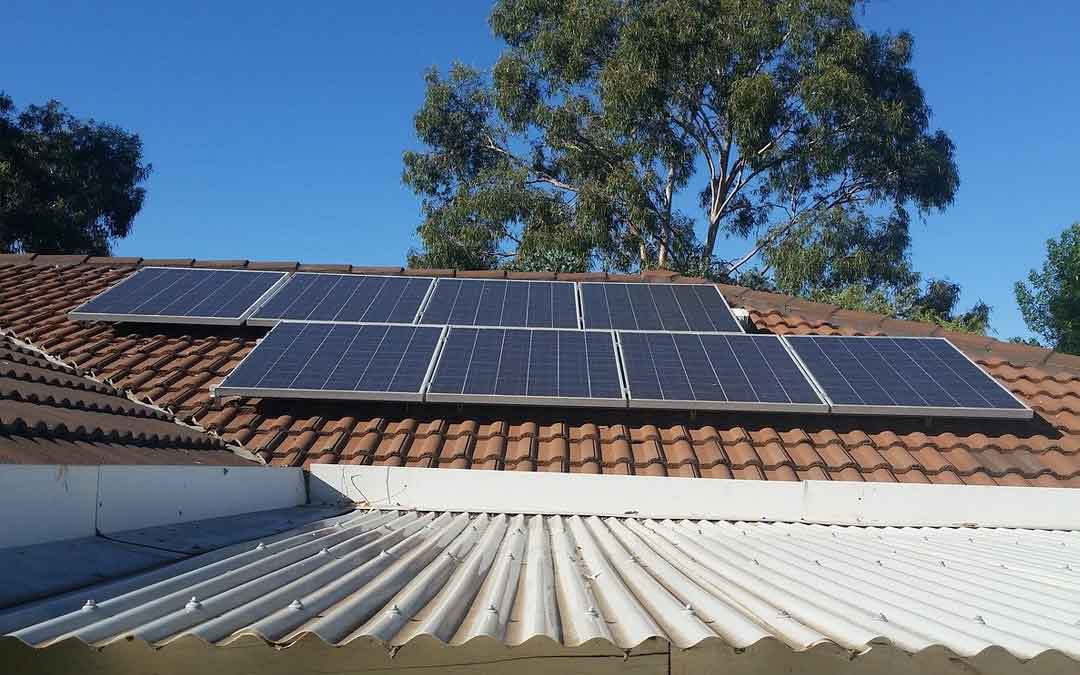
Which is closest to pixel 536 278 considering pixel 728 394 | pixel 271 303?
pixel 271 303

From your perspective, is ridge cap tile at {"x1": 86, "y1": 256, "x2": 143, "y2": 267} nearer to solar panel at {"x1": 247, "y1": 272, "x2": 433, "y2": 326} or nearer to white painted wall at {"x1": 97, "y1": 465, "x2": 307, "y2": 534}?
solar panel at {"x1": 247, "y1": 272, "x2": 433, "y2": 326}

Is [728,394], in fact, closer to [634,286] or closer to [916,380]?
[916,380]

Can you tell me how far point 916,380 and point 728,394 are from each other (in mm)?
2118

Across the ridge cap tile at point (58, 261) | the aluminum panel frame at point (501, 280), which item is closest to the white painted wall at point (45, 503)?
the aluminum panel frame at point (501, 280)

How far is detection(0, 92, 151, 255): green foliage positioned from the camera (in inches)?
1419

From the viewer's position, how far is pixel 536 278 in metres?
13.2

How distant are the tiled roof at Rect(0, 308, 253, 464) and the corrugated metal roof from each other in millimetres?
1296

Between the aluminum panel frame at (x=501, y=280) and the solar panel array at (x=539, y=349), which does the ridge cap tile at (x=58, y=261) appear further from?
the aluminum panel frame at (x=501, y=280)

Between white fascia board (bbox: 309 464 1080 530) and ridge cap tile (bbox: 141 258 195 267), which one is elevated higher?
ridge cap tile (bbox: 141 258 195 267)

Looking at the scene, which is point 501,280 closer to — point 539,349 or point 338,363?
point 539,349

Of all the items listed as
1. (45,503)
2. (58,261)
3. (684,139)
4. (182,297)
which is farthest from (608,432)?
(684,139)

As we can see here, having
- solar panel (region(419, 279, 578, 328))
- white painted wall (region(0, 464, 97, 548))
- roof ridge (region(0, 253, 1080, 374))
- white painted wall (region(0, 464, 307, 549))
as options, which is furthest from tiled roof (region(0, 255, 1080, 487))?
white painted wall (region(0, 464, 97, 548))

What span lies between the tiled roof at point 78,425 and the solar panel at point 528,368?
2.28m

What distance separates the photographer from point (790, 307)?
40.1 feet
